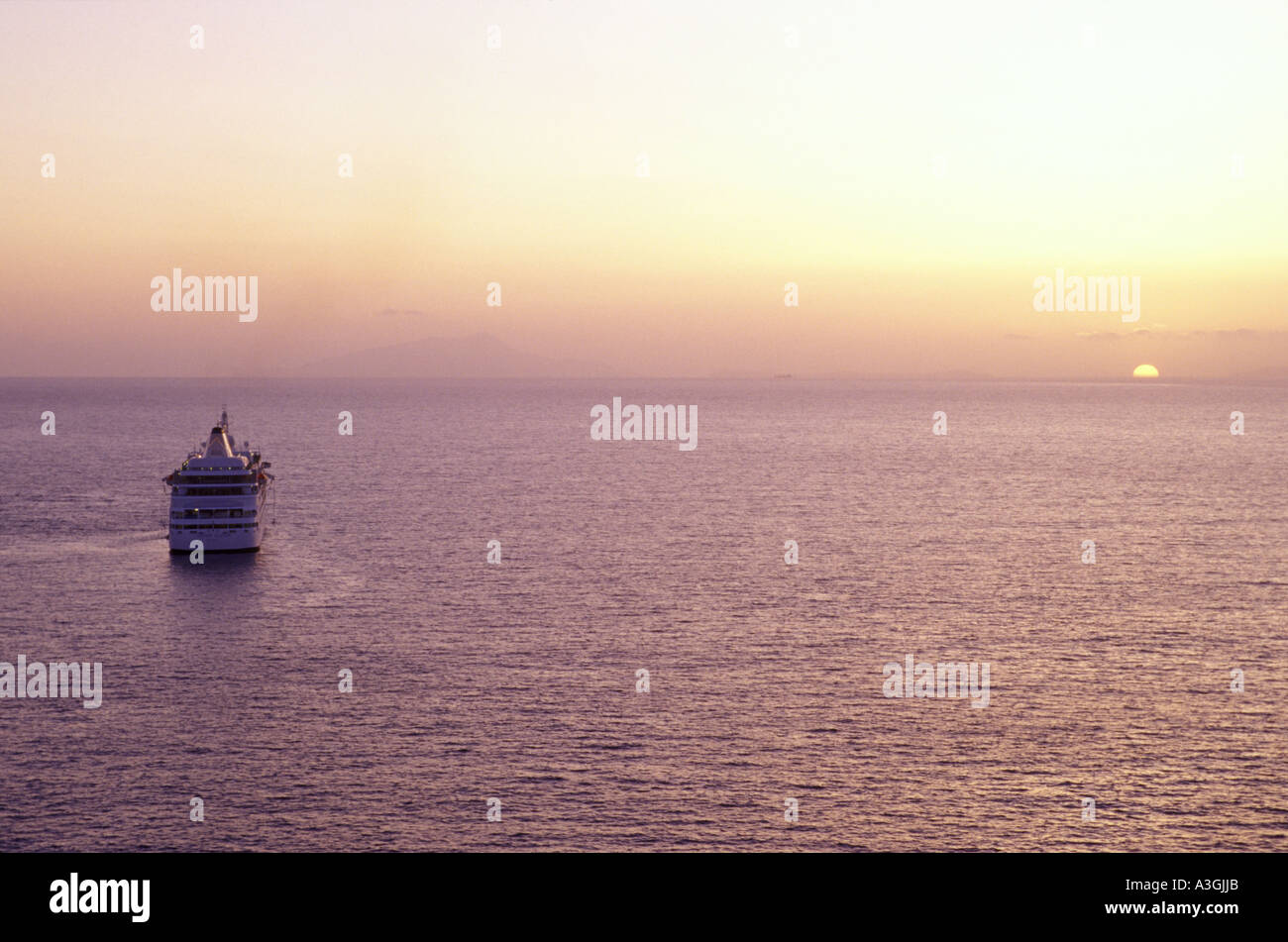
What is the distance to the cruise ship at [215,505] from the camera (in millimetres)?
107250

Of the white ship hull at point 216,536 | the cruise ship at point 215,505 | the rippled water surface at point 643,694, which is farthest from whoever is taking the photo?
the cruise ship at point 215,505

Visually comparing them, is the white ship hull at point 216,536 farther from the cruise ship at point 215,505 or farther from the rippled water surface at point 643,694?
the rippled water surface at point 643,694

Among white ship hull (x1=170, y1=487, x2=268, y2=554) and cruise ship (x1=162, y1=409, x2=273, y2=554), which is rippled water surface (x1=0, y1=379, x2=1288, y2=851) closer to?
white ship hull (x1=170, y1=487, x2=268, y2=554)

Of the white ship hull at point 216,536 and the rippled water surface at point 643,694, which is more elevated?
the white ship hull at point 216,536

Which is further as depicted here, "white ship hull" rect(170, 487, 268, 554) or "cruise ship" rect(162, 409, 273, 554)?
"cruise ship" rect(162, 409, 273, 554)

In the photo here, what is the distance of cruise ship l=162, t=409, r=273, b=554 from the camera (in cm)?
10725

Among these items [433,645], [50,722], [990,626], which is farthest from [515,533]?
[50,722]

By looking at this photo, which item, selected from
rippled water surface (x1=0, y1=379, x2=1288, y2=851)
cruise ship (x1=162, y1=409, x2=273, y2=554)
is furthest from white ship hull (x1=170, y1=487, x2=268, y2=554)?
rippled water surface (x1=0, y1=379, x2=1288, y2=851)

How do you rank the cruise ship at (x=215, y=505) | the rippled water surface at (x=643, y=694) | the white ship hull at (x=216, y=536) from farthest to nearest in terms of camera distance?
the cruise ship at (x=215, y=505) < the white ship hull at (x=216, y=536) < the rippled water surface at (x=643, y=694)

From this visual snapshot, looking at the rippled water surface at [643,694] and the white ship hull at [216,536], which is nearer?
the rippled water surface at [643,694]

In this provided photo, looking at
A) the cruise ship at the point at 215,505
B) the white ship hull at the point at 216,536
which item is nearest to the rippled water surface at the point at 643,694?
the white ship hull at the point at 216,536

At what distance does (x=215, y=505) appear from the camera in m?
110
